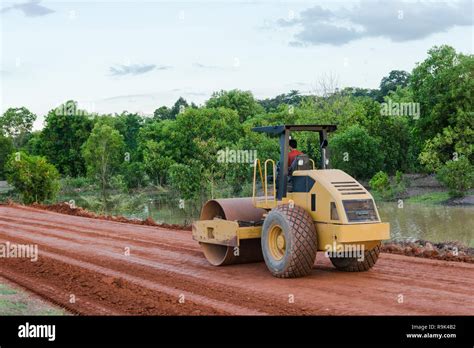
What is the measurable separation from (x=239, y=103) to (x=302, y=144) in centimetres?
3731

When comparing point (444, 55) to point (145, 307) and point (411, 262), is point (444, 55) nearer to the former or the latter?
point (411, 262)

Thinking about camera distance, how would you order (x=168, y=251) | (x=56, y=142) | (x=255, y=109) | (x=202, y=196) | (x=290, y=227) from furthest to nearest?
(x=255, y=109) < (x=56, y=142) < (x=202, y=196) < (x=168, y=251) < (x=290, y=227)

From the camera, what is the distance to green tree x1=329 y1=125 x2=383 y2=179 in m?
49.4

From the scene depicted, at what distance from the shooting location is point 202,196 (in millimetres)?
37500

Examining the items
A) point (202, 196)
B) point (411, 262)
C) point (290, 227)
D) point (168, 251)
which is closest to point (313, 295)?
point (290, 227)

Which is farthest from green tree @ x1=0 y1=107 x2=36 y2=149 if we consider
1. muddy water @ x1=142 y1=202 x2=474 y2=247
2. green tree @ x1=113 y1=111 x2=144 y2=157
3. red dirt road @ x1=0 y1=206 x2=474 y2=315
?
red dirt road @ x1=0 y1=206 x2=474 y2=315

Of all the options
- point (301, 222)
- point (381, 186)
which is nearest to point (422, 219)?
point (381, 186)

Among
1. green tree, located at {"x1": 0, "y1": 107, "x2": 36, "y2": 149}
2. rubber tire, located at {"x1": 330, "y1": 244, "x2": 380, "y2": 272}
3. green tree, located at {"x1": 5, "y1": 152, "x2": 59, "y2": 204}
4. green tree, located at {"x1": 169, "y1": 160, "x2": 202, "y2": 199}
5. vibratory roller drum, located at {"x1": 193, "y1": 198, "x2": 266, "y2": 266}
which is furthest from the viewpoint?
green tree, located at {"x1": 0, "y1": 107, "x2": 36, "y2": 149}

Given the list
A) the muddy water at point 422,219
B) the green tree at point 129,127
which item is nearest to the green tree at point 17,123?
the green tree at point 129,127

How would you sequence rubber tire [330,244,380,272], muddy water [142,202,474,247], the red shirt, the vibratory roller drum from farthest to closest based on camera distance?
muddy water [142,202,474,247]
the vibratory roller drum
the red shirt
rubber tire [330,244,380,272]

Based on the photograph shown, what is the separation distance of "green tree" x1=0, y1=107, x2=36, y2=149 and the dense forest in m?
22.8

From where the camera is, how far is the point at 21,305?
1057cm

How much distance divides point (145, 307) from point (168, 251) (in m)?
6.24

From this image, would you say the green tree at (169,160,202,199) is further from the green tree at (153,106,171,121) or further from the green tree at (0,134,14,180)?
the green tree at (153,106,171,121)
